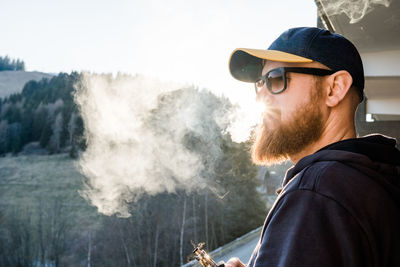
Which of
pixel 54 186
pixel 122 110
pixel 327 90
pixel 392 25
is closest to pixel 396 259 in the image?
pixel 327 90

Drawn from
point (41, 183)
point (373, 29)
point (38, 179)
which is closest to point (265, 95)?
point (373, 29)

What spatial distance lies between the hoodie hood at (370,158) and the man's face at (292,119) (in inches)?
7.6

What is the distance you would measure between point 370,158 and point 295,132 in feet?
0.96

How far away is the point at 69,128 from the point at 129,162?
1136 cm

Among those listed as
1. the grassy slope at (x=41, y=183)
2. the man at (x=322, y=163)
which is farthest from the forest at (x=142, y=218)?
the man at (x=322, y=163)

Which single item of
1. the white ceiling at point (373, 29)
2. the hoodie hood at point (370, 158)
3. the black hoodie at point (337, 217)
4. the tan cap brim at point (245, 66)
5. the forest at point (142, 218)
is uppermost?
the white ceiling at point (373, 29)

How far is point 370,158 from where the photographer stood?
2.45 feet

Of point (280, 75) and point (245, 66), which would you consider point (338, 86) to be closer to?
point (280, 75)

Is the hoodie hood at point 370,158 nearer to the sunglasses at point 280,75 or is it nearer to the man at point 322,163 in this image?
the man at point 322,163

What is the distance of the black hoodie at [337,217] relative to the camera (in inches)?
23.3

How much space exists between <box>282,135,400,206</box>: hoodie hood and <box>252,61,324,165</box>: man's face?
0.19 m

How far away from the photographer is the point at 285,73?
1.06m

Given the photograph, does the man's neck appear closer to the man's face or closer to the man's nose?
the man's face

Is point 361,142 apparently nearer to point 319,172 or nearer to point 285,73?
point 319,172
